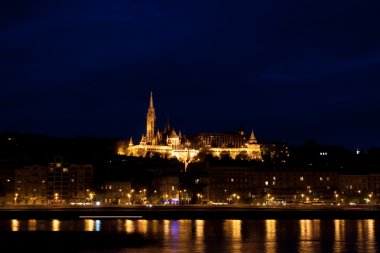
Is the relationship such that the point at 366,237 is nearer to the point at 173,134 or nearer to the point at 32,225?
the point at 32,225

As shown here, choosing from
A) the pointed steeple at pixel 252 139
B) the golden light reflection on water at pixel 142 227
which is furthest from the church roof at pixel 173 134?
the golden light reflection on water at pixel 142 227

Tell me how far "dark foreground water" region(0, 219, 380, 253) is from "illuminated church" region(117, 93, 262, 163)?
331 ft

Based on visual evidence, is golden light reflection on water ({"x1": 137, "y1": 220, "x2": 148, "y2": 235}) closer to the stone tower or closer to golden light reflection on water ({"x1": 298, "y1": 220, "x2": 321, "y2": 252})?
golden light reflection on water ({"x1": 298, "y1": 220, "x2": 321, "y2": 252})

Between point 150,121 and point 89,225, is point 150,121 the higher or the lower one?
the higher one

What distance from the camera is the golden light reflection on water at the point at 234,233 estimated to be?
42062 mm

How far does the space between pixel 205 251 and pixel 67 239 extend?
10.9 meters

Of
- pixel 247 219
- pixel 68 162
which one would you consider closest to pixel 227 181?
pixel 68 162

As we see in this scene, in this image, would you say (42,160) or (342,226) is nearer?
(342,226)

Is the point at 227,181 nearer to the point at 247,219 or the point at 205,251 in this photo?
the point at 247,219

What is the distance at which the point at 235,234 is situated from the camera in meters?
50.7

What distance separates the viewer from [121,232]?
2071 inches

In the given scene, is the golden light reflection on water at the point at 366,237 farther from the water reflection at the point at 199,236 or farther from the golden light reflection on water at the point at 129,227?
the golden light reflection on water at the point at 129,227

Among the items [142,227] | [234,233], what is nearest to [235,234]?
[234,233]

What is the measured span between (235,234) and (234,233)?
33.3 inches
